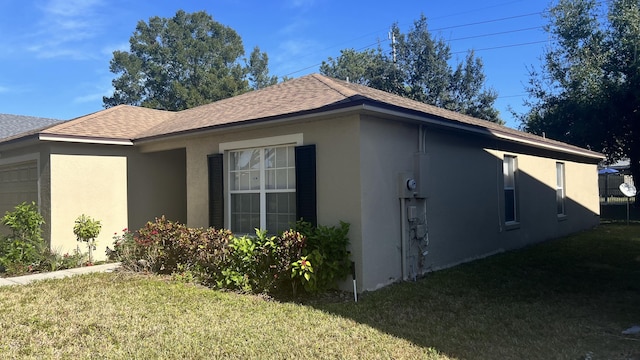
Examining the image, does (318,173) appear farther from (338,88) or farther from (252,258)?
(338,88)

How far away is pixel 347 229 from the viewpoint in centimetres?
704

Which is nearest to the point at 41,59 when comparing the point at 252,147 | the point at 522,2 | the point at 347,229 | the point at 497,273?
the point at 252,147

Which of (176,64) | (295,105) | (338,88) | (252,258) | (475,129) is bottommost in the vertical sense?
(252,258)

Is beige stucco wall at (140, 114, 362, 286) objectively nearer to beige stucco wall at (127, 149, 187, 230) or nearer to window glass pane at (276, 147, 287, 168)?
window glass pane at (276, 147, 287, 168)

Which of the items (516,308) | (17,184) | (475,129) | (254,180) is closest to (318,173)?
(254,180)

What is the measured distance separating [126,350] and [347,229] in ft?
11.7

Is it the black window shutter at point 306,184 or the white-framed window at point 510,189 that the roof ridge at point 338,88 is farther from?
the white-framed window at point 510,189

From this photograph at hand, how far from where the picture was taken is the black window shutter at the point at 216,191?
919 centimetres

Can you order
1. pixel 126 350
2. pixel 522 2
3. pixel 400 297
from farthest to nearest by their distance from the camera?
1. pixel 522 2
2. pixel 400 297
3. pixel 126 350

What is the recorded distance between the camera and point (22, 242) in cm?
925

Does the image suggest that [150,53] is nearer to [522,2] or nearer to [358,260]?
[522,2]

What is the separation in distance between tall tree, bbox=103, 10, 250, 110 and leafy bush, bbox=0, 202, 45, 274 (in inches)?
1076

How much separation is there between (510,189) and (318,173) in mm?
6575

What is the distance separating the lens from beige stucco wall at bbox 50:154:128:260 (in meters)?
10.0
